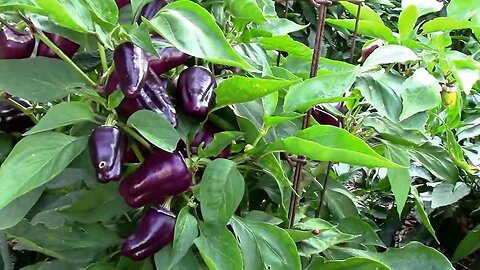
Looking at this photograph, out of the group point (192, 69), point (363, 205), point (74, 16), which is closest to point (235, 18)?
point (192, 69)

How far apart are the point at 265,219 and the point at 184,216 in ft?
0.45

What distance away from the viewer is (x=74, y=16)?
0.48m

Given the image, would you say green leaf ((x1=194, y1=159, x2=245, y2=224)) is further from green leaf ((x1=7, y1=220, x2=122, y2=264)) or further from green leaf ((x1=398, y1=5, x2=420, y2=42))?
green leaf ((x1=398, y1=5, x2=420, y2=42))

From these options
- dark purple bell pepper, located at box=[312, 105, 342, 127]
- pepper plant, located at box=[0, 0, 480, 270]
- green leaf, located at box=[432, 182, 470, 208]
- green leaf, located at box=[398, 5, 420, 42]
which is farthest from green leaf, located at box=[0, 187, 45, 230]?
green leaf, located at box=[432, 182, 470, 208]

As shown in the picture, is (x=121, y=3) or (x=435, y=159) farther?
(x=435, y=159)

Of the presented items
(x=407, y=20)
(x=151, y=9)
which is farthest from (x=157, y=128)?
(x=407, y=20)

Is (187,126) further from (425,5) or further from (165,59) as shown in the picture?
(425,5)

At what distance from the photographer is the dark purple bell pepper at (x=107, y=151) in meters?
0.52

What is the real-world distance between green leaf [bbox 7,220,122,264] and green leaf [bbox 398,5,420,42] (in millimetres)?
401

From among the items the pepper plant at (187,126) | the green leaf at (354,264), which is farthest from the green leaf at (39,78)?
the green leaf at (354,264)

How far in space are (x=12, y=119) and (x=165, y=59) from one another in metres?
0.21

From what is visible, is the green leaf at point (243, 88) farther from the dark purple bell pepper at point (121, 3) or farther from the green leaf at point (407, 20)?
the green leaf at point (407, 20)

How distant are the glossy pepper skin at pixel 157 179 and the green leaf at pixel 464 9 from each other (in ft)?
1.34

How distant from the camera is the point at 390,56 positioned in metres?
0.65
